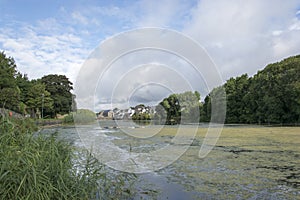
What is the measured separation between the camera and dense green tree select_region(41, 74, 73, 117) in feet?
126

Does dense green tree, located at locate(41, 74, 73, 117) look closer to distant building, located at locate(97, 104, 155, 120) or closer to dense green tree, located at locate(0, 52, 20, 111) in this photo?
dense green tree, located at locate(0, 52, 20, 111)

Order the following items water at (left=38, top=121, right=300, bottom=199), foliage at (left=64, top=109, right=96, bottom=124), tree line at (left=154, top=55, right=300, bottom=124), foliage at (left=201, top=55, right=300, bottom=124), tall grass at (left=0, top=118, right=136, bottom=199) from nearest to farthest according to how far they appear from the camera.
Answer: tall grass at (left=0, top=118, right=136, bottom=199) → water at (left=38, top=121, right=300, bottom=199) → foliage at (left=64, top=109, right=96, bottom=124) → tree line at (left=154, top=55, right=300, bottom=124) → foliage at (left=201, top=55, right=300, bottom=124)

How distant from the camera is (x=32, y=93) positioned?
31.6 meters

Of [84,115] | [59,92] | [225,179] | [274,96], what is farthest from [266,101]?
[59,92]

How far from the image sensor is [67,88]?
138ft

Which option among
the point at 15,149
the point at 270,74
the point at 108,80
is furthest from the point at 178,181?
the point at 270,74

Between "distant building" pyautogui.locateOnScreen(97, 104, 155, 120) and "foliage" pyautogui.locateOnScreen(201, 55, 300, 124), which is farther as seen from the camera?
"foliage" pyautogui.locateOnScreen(201, 55, 300, 124)

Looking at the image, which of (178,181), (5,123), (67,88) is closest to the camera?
(5,123)

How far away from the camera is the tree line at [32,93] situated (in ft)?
76.6

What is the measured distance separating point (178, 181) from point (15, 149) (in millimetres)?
2729

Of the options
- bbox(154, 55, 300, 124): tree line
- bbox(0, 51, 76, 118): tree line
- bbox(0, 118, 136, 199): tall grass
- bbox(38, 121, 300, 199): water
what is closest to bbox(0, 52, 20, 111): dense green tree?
bbox(0, 51, 76, 118): tree line

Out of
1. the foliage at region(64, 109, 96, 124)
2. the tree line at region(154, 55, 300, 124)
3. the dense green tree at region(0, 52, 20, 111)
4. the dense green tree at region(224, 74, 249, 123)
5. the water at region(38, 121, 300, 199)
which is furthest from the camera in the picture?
the dense green tree at region(224, 74, 249, 123)

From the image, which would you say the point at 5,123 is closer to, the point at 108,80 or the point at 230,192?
the point at 230,192

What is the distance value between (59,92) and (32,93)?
8.90m
